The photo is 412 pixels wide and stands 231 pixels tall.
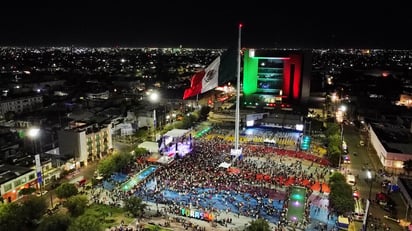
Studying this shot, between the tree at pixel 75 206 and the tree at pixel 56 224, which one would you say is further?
the tree at pixel 75 206

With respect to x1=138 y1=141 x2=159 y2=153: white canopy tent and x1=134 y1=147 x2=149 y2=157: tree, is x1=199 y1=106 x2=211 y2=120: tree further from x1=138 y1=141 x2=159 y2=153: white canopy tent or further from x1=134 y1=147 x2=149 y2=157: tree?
x1=134 y1=147 x2=149 y2=157: tree

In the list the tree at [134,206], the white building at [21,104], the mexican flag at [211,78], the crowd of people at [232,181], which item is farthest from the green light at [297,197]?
the white building at [21,104]

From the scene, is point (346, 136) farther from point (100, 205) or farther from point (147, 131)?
point (100, 205)

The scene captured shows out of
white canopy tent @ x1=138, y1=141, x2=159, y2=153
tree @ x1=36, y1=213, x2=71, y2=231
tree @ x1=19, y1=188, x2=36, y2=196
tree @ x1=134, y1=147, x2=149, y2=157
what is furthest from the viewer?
white canopy tent @ x1=138, y1=141, x2=159, y2=153

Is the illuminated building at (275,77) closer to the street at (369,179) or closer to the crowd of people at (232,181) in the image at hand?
the street at (369,179)

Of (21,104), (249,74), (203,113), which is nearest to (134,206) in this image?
(203,113)

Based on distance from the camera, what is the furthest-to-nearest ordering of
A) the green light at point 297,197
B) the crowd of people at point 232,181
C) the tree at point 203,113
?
the tree at point 203,113 → the green light at point 297,197 → the crowd of people at point 232,181

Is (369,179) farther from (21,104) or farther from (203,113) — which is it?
(21,104)

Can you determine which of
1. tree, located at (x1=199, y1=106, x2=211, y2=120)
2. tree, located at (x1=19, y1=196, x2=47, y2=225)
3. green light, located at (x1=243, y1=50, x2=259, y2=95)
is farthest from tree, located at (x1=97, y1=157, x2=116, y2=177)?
green light, located at (x1=243, y1=50, x2=259, y2=95)

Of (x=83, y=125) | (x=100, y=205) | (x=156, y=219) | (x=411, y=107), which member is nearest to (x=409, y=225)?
(x=156, y=219)
